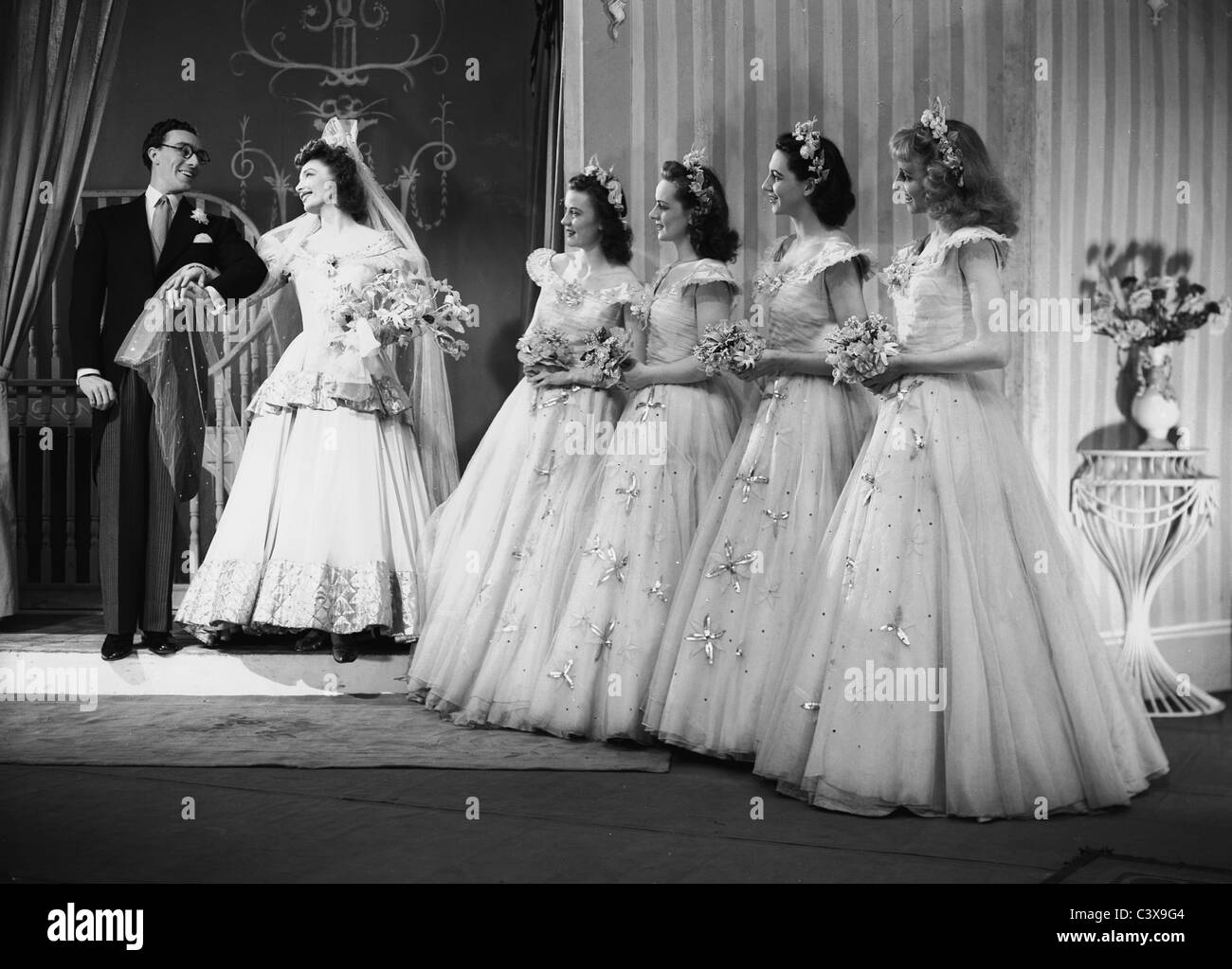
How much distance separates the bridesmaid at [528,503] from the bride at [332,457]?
0.19 m

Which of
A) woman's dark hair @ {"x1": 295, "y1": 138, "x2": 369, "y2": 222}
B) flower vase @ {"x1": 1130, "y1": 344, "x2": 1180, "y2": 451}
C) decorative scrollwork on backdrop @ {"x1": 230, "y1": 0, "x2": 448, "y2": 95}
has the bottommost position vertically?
flower vase @ {"x1": 1130, "y1": 344, "x2": 1180, "y2": 451}

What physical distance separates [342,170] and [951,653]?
9.61 feet

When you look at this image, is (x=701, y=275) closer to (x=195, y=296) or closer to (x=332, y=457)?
(x=332, y=457)

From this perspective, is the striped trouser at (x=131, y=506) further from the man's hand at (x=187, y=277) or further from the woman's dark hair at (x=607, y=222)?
the woman's dark hair at (x=607, y=222)

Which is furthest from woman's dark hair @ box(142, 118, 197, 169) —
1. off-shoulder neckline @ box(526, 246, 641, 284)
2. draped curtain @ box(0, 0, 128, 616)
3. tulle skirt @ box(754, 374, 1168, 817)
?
tulle skirt @ box(754, 374, 1168, 817)

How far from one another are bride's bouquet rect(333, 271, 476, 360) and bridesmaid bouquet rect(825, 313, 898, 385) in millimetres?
1579

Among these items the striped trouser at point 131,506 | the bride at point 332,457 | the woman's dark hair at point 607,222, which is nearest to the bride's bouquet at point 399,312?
the bride at point 332,457

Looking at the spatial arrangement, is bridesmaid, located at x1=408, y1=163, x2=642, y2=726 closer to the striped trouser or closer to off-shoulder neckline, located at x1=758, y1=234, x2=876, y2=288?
off-shoulder neckline, located at x1=758, y1=234, x2=876, y2=288

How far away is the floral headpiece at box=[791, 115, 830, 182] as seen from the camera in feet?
12.6

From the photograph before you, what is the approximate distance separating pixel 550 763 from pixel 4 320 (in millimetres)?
2671

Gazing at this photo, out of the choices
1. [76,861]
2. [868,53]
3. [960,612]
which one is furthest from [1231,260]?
[76,861]

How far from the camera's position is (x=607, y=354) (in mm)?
4141

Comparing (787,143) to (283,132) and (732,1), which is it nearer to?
(732,1)

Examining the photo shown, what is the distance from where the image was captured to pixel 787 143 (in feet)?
12.8
